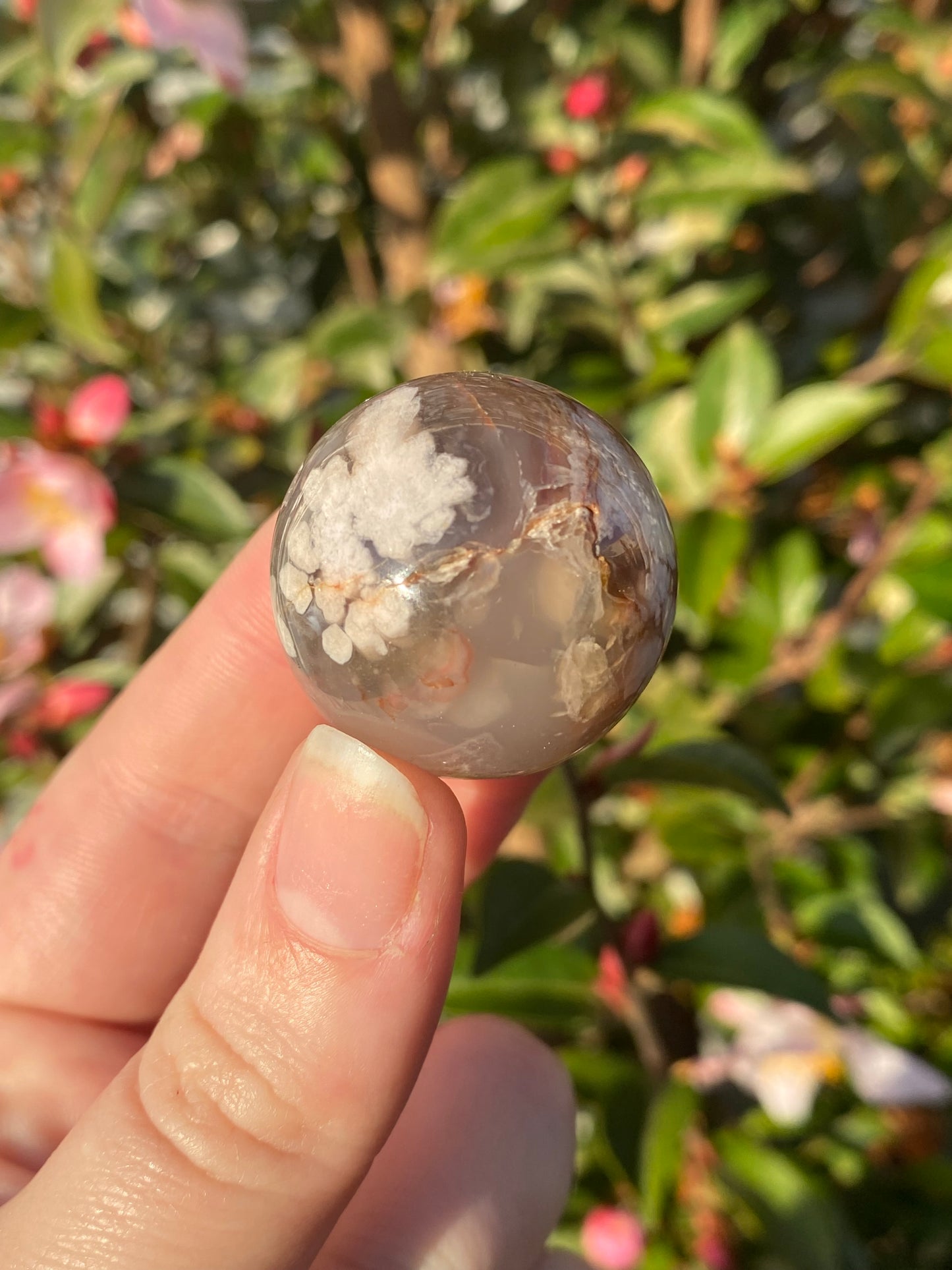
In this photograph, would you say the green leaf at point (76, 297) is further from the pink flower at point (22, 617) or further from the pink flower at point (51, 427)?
the pink flower at point (22, 617)

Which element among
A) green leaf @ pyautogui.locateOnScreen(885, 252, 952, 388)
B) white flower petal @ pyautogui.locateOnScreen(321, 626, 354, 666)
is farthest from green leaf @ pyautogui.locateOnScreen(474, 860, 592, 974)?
green leaf @ pyautogui.locateOnScreen(885, 252, 952, 388)

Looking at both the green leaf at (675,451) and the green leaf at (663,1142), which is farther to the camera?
the green leaf at (675,451)

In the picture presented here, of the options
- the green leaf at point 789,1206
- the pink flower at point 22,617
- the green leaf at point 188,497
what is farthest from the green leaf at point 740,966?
the pink flower at point 22,617

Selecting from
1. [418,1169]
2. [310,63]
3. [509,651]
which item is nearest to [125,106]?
[310,63]

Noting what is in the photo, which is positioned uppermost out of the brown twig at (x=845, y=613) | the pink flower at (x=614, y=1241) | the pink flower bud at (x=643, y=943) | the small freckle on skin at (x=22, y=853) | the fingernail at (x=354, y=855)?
the fingernail at (x=354, y=855)

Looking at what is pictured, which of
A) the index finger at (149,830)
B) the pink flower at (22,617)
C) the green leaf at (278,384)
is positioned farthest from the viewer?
the green leaf at (278,384)

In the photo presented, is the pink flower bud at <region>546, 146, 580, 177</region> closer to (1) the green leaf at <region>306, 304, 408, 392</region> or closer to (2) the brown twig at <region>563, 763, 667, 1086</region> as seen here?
(1) the green leaf at <region>306, 304, 408, 392</region>
